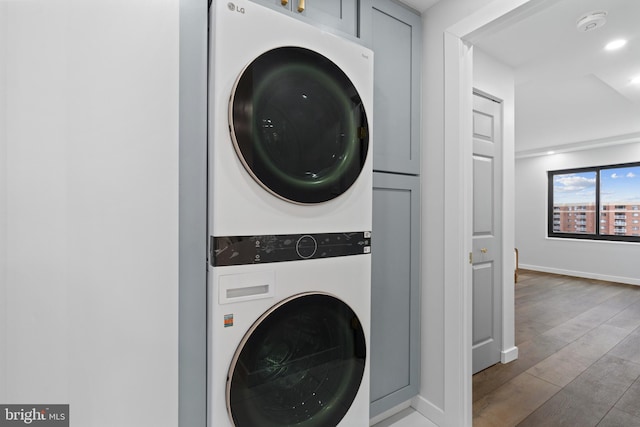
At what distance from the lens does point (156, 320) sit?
88cm

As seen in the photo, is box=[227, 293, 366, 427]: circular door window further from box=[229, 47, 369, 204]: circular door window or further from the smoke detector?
the smoke detector

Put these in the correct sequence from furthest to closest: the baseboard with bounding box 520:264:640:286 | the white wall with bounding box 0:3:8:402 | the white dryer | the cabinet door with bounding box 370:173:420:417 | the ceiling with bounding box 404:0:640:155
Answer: the baseboard with bounding box 520:264:640:286 → the ceiling with bounding box 404:0:640:155 → the cabinet door with bounding box 370:173:420:417 → the white dryer → the white wall with bounding box 0:3:8:402

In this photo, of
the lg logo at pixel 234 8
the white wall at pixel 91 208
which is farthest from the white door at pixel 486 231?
the white wall at pixel 91 208

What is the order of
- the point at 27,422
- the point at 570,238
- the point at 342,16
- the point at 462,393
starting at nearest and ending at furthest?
the point at 27,422 → the point at 342,16 → the point at 462,393 → the point at 570,238

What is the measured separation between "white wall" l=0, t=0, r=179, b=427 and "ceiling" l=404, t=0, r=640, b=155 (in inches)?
60.4

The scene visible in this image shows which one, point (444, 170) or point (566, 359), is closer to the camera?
point (444, 170)

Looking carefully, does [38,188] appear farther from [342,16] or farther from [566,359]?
[566,359]

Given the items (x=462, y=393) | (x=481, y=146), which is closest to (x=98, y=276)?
(x=462, y=393)

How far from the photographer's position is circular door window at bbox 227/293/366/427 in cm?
95

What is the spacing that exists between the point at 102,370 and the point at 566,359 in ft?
10.8

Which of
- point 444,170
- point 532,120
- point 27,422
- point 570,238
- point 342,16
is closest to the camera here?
point 27,422

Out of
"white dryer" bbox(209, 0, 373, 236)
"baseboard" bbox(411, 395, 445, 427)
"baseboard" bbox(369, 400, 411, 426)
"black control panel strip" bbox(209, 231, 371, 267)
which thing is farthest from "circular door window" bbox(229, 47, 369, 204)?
"baseboard" bbox(411, 395, 445, 427)

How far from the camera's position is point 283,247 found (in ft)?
3.38

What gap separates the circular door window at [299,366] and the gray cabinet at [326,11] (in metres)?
1.14
